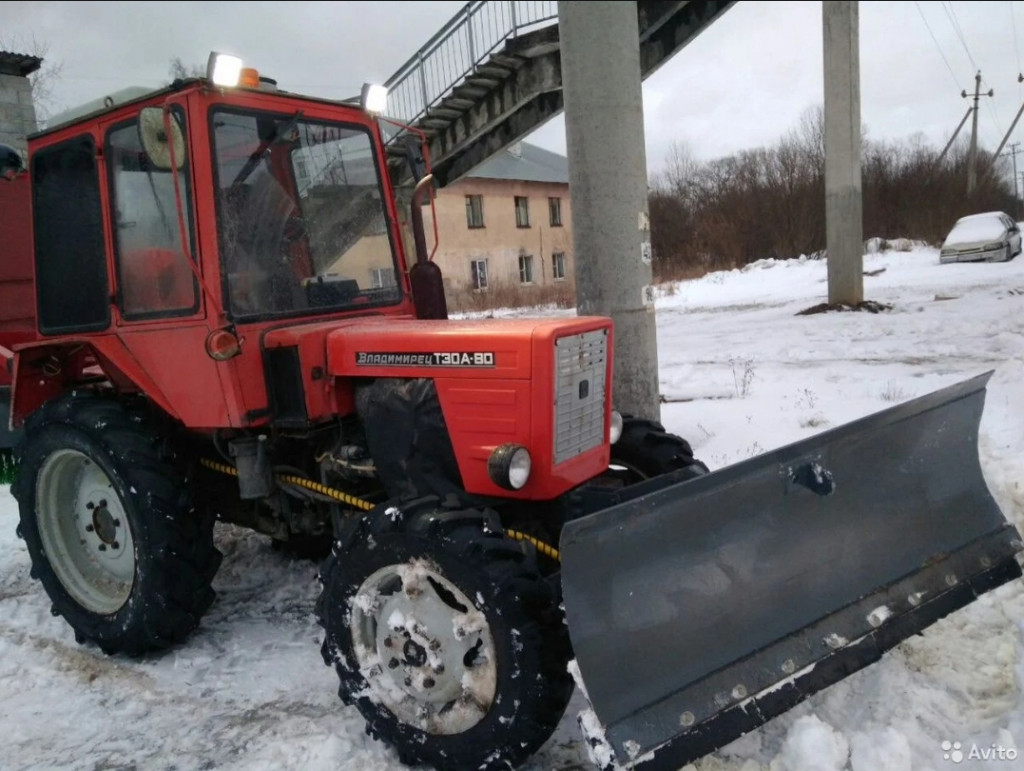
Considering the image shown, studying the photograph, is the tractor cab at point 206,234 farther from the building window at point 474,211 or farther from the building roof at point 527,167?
the building window at point 474,211

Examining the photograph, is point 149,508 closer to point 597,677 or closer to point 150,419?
point 150,419

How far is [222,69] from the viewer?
9.79 ft

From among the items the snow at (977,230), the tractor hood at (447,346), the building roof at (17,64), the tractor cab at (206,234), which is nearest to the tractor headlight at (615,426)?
the tractor hood at (447,346)

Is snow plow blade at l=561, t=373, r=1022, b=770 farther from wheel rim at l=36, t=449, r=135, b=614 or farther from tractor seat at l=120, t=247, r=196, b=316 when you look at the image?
wheel rim at l=36, t=449, r=135, b=614

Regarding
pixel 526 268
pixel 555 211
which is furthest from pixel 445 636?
pixel 555 211

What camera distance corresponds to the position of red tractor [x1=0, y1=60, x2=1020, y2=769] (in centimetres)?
245

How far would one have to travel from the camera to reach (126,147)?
3.45m

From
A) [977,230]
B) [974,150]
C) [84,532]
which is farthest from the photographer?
[974,150]

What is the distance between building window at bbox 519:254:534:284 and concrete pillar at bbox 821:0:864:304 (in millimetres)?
20919

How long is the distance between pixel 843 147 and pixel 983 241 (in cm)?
859

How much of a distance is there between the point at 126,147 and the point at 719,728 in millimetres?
3274

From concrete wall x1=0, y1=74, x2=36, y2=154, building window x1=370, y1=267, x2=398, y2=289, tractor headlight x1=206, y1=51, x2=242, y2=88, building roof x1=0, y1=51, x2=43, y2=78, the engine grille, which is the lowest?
the engine grille

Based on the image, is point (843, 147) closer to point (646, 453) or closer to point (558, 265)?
point (646, 453)

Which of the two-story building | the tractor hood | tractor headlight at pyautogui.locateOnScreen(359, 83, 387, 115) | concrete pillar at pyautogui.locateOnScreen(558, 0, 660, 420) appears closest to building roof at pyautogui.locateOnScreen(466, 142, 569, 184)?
the two-story building
